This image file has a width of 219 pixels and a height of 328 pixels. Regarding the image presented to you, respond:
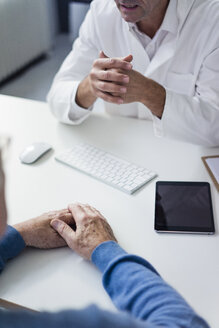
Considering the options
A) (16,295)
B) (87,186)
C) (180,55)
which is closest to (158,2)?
(180,55)

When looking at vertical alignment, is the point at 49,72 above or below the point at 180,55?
below

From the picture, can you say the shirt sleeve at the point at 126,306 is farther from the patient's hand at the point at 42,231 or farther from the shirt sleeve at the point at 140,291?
the patient's hand at the point at 42,231

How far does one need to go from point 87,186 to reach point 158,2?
Answer: 0.65 metres

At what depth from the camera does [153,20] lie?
141cm

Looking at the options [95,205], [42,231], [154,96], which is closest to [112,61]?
[154,96]

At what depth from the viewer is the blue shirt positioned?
1.82 ft

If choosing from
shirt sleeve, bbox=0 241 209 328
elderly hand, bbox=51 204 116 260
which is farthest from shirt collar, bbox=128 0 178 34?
shirt sleeve, bbox=0 241 209 328

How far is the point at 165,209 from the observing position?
102cm

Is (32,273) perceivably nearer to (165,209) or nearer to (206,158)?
(165,209)

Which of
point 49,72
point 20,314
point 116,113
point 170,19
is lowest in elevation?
point 49,72

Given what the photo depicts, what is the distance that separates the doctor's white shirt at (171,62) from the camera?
1.26 m

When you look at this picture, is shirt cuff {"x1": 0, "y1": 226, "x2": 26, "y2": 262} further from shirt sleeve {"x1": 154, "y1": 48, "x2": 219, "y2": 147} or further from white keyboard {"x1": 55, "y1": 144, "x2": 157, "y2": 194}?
shirt sleeve {"x1": 154, "y1": 48, "x2": 219, "y2": 147}

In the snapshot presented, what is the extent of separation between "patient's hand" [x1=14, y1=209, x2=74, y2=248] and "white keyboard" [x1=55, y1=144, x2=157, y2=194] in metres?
0.18

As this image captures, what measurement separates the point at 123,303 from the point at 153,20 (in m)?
0.99
